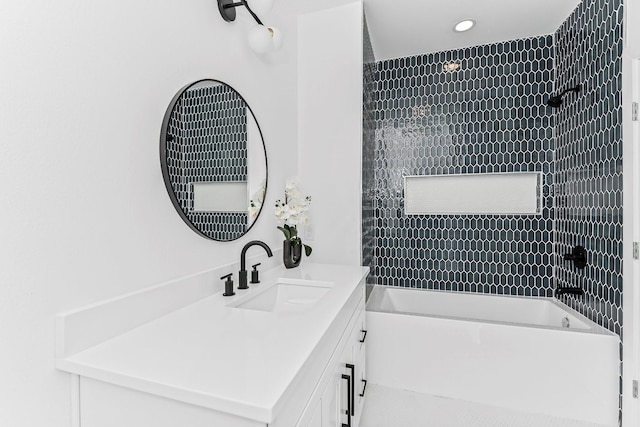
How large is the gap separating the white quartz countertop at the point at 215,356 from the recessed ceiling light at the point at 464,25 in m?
2.43

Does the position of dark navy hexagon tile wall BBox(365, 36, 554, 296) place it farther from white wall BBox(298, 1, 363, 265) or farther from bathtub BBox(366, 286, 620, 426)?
white wall BBox(298, 1, 363, 265)

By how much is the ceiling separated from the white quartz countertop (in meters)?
2.24

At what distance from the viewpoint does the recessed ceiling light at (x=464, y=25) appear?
2.53 m

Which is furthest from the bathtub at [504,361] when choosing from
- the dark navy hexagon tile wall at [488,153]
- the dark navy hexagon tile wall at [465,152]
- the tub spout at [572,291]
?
the dark navy hexagon tile wall at [465,152]

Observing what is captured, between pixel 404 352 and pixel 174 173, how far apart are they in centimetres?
184

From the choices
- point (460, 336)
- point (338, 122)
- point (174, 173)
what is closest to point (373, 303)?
point (460, 336)

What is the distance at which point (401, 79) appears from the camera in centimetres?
Answer: 311

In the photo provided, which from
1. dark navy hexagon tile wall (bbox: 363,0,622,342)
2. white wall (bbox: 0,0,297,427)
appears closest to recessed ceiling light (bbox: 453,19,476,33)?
dark navy hexagon tile wall (bbox: 363,0,622,342)

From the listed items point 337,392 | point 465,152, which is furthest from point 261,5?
point 465,152

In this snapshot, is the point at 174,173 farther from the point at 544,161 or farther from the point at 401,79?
the point at 544,161

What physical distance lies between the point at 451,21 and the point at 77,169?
267 centimetres

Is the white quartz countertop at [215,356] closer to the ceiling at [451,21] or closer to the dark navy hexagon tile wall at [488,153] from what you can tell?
the dark navy hexagon tile wall at [488,153]

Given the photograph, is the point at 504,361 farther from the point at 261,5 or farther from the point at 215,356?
the point at 261,5

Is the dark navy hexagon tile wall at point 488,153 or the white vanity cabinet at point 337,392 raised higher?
the dark navy hexagon tile wall at point 488,153
